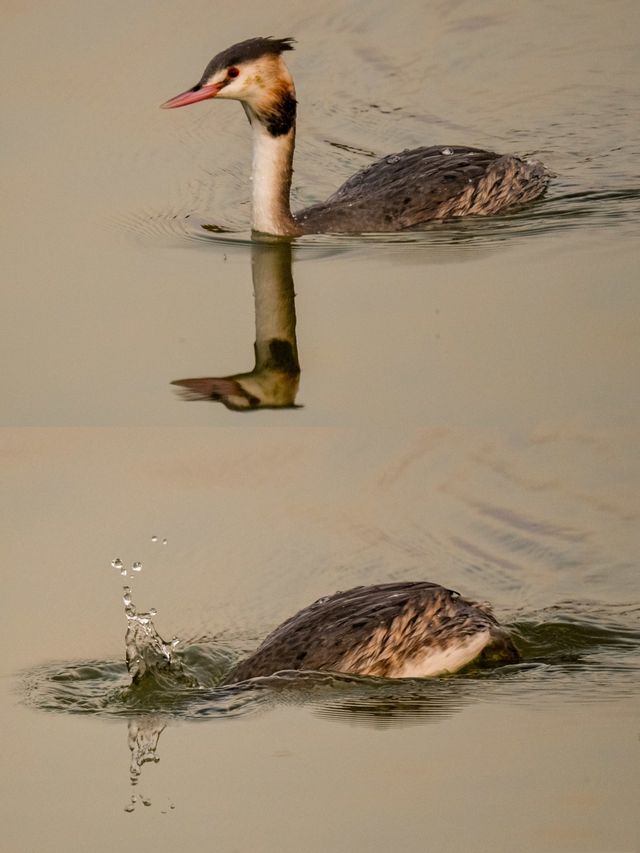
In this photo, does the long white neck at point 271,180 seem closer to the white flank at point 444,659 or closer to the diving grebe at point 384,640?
the diving grebe at point 384,640

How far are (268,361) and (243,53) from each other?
223 centimetres

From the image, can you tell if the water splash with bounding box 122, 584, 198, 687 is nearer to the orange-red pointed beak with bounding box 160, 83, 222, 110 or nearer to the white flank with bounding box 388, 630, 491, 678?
the white flank with bounding box 388, 630, 491, 678

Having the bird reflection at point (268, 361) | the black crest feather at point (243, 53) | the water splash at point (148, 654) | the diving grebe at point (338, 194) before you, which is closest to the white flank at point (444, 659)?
the water splash at point (148, 654)

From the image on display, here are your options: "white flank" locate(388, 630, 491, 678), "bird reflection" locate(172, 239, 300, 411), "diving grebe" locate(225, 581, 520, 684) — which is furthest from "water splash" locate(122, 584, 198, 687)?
"bird reflection" locate(172, 239, 300, 411)

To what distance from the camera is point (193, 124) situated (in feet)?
44.5

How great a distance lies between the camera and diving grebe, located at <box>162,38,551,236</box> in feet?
35.2

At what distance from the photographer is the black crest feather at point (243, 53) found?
10680 mm

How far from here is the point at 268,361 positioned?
943 centimetres

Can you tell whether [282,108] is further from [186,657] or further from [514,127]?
[186,657]

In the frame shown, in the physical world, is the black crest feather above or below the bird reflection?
above

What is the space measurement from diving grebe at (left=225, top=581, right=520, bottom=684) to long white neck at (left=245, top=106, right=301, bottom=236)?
3408mm

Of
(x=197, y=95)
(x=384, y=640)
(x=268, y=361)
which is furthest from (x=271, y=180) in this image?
(x=384, y=640)

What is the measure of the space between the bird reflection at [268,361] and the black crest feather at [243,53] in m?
1.13

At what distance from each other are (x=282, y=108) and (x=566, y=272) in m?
2.10
